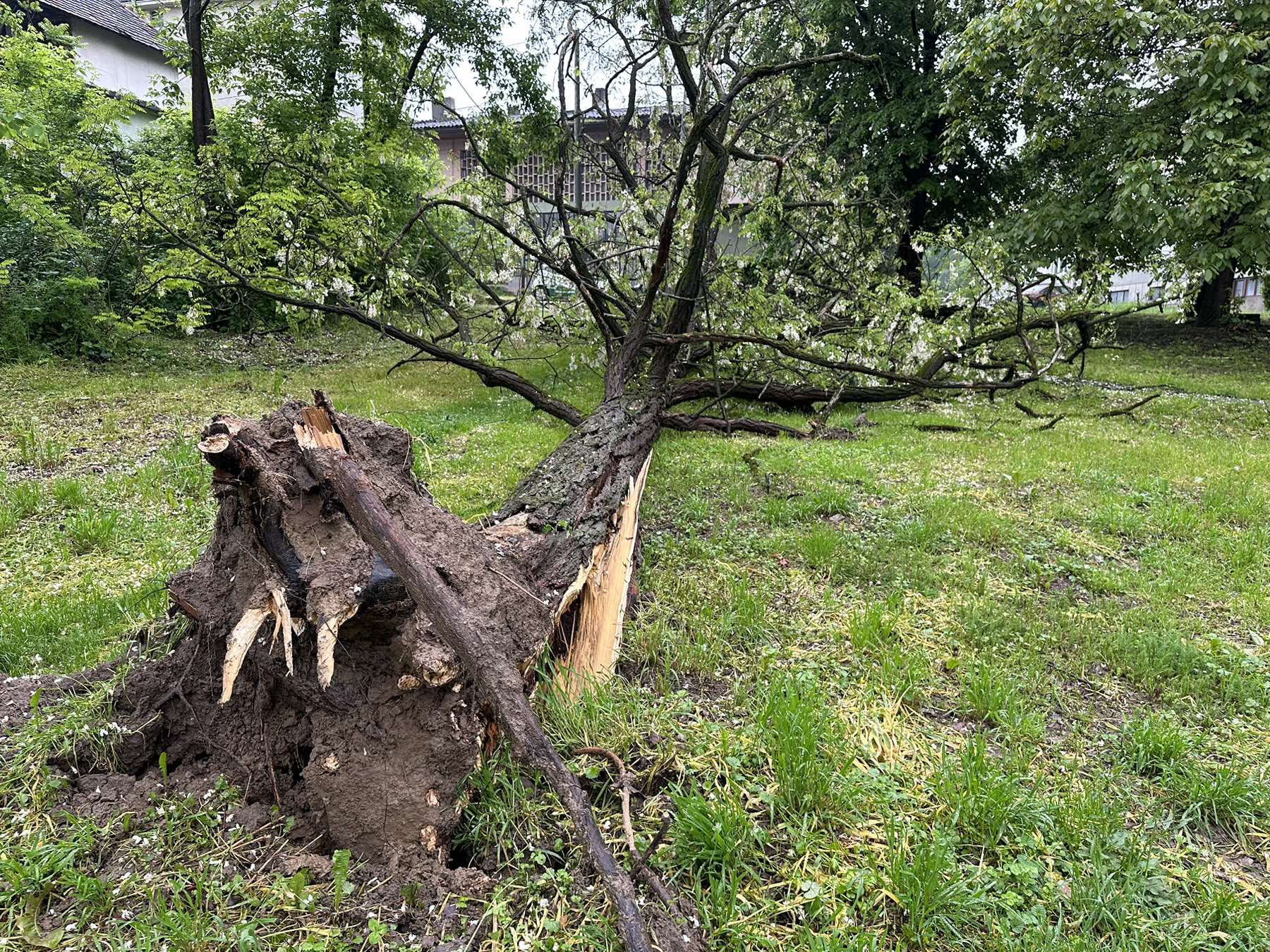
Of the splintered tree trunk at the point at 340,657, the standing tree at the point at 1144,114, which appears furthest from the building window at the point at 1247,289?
the splintered tree trunk at the point at 340,657

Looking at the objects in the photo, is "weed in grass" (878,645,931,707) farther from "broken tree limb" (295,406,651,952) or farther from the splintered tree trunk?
"broken tree limb" (295,406,651,952)

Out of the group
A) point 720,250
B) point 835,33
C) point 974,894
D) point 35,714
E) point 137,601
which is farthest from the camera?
point 835,33

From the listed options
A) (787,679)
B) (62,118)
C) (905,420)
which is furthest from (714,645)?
(62,118)

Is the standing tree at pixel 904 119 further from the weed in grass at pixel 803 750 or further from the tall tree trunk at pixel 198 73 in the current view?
the weed in grass at pixel 803 750

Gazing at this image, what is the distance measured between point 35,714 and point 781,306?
820 cm

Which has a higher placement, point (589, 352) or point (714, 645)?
point (589, 352)

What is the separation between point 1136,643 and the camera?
3.51m

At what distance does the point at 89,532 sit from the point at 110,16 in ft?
113

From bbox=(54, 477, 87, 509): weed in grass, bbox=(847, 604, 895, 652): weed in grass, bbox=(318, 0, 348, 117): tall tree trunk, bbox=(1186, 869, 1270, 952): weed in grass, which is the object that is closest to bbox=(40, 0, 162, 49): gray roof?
bbox=(318, 0, 348, 117): tall tree trunk

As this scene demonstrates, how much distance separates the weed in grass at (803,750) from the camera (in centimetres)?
238

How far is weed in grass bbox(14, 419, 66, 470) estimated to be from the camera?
634 cm

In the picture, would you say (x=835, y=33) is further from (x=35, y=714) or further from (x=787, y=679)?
(x=35, y=714)

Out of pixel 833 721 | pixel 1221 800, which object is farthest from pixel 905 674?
pixel 1221 800

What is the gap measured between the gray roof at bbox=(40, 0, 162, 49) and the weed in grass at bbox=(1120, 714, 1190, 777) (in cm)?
3315
